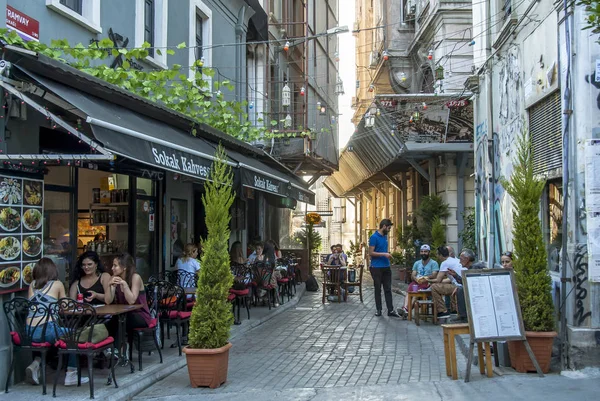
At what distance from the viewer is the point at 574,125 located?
295 inches

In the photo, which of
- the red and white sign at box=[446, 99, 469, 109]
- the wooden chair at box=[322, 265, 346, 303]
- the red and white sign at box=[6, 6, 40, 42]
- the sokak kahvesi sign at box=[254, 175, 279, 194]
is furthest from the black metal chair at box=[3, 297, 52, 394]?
the red and white sign at box=[446, 99, 469, 109]

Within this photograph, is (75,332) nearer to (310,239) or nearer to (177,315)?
(177,315)

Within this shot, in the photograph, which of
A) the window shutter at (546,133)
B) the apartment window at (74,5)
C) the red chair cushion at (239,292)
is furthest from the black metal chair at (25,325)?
the window shutter at (546,133)

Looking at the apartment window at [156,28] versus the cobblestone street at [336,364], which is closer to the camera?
the cobblestone street at [336,364]

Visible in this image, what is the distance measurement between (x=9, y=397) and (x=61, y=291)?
4.00 ft

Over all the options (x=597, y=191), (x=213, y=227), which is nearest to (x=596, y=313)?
(x=597, y=191)

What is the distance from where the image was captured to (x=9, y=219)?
694cm

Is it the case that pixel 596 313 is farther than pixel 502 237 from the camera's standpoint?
No

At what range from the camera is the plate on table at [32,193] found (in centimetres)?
720

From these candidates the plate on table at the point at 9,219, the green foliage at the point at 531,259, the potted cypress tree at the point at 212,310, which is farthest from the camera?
the green foliage at the point at 531,259

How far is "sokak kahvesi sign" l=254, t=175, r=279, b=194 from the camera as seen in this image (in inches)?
429

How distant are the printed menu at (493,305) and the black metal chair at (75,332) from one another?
401cm

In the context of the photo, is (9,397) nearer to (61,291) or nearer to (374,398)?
(61,291)

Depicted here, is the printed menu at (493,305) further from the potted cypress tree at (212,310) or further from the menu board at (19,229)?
the menu board at (19,229)
